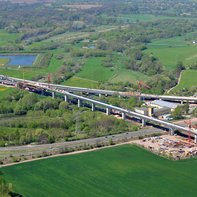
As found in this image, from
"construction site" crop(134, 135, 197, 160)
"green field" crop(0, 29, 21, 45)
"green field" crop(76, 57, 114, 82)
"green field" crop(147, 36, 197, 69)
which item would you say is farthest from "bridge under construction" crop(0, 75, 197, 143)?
"green field" crop(0, 29, 21, 45)

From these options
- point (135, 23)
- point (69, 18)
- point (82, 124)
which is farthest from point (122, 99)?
point (69, 18)

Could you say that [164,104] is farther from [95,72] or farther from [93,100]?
[95,72]

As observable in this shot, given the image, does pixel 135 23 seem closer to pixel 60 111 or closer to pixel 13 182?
pixel 60 111

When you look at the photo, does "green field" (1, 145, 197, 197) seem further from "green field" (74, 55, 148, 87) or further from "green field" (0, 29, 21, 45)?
"green field" (0, 29, 21, 45)

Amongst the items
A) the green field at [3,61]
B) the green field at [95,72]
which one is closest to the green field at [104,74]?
the green field at [95,72]

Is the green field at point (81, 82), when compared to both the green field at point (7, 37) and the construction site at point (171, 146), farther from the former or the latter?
the green field at point (7, 37)
